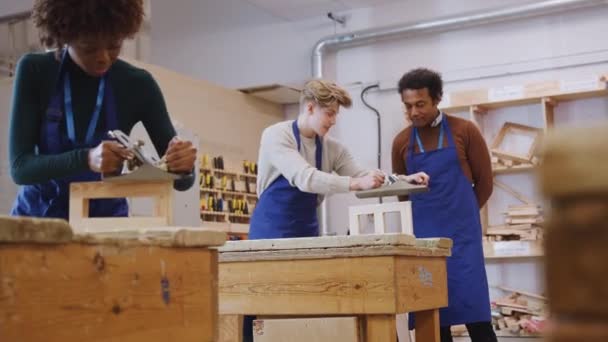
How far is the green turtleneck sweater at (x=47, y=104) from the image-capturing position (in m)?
1.80

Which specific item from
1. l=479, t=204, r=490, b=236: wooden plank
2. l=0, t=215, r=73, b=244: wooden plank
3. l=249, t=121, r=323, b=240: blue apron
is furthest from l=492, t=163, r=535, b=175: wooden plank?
l=0, t=215, r=73, b=244: wooden plank

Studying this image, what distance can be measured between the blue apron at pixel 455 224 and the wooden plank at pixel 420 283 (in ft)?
2.23

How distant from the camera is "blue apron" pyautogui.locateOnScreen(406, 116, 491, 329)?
Answer: 12.2ft

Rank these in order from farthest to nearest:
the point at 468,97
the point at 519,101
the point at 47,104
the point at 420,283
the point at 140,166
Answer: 1. the point at 468,97
2. the point at 519,101
3. the point at 420,283
4. the point at 140,166
5. the point at 47,104

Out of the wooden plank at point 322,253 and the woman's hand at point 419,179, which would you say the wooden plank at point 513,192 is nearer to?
the woman's hand at point 419,179

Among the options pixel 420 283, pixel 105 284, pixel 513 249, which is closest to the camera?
pixel 105 284

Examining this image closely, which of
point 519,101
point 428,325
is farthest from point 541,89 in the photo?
point 428,325

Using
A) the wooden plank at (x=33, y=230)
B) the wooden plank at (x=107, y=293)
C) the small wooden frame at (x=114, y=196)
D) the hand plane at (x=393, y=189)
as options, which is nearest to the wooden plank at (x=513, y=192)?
the hand plane at (x=393, y=189)

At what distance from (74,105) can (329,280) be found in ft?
3.62

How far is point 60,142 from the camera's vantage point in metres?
1.90

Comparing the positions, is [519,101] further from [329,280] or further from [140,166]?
[140,166]

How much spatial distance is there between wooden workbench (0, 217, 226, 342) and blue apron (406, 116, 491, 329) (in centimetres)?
227

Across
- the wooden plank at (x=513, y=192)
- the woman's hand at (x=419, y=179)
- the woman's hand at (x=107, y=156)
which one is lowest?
the woman's hand at (x=107, y=156)

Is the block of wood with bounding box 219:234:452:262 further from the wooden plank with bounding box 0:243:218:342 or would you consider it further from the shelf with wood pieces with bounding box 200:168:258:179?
the shelf with wood pieces with bounding box 200:168:258:179
